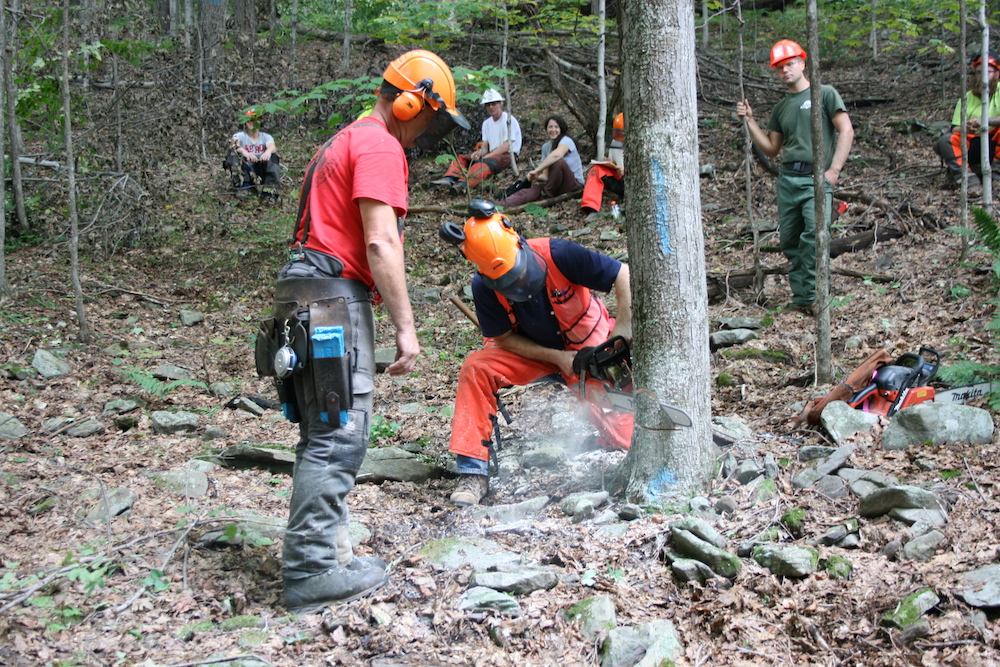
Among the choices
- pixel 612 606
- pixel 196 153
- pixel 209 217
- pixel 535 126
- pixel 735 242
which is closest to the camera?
pixel 612 606

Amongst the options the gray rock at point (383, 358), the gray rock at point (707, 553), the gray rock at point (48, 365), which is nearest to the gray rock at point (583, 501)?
the gray rock at point (707, 553)

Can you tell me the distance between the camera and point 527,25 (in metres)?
13.6

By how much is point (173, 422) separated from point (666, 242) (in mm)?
3597

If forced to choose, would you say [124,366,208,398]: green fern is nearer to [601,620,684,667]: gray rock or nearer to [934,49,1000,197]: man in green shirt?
[601,620,684,667]: gray rock

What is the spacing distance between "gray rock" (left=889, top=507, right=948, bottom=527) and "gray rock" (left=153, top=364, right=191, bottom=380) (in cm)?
537

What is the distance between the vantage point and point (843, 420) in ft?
13.1

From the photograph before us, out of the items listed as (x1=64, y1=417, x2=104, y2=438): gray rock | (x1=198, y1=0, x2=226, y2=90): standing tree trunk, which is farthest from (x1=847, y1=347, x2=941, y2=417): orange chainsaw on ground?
(x1=198, y1=0, x2=226, y2=90): standing tree trunk

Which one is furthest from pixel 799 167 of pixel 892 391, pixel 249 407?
pixel 249 407

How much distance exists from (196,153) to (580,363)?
8783mm

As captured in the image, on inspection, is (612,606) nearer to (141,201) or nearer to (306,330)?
→ (306,330)

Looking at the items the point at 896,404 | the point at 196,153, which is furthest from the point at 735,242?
the point at 196,153

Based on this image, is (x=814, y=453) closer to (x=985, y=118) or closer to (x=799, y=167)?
(x=799, y=167)

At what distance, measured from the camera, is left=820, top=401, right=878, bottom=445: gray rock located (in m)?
3.93

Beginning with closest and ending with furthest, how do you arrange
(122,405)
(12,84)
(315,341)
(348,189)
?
(315,341), (348,189), (122,405), (12,84)
